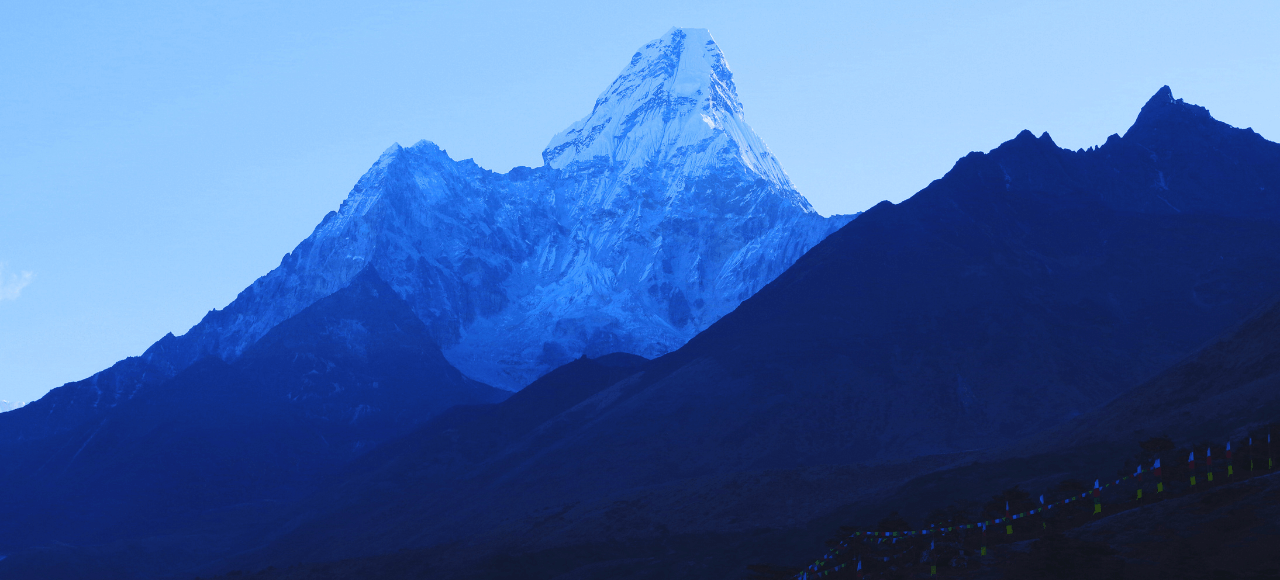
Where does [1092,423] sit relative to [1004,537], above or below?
above

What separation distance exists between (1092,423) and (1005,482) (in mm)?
31352

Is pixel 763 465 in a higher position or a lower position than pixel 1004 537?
higher

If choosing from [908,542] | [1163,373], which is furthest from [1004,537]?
[1163,373]

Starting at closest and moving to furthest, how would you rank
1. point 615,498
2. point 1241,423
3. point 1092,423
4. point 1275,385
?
point 1241,423 < point 1275,385 < point 1092,423 < point 615,498

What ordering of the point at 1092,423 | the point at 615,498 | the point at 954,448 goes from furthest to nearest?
the point at 954,448 → the point at 615,498 → the point at 1092,423

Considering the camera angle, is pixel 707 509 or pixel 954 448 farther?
pixel 954 448

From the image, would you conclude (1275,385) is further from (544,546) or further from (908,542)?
(544,546)

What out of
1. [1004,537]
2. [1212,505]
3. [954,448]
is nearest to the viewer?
[1212,505]

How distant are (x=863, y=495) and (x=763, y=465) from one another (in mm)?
53134

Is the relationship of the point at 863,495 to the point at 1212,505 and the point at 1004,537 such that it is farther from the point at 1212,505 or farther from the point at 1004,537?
the point at 1212,505

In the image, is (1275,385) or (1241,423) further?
(1275,385)

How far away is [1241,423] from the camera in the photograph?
4803 inches

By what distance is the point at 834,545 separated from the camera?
102 metres

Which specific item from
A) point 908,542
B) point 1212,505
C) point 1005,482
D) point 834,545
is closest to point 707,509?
point 1005,482
